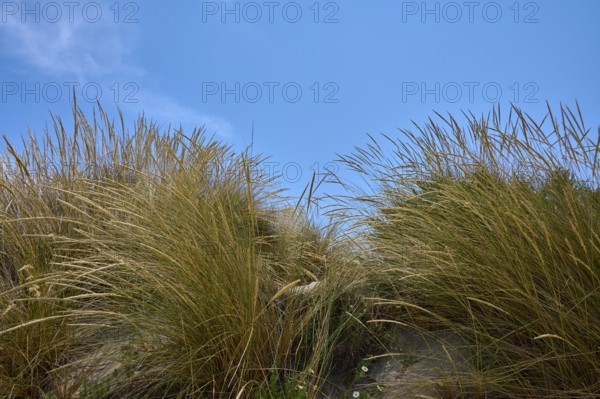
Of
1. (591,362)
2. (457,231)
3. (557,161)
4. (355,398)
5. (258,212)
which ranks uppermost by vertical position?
(258,212)

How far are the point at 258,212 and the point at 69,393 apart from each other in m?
2.73

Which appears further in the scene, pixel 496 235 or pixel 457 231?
pixel 457 231

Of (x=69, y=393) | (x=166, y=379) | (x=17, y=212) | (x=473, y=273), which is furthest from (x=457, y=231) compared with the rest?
(x=17, y=212)

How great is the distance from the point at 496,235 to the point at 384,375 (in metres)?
0.83

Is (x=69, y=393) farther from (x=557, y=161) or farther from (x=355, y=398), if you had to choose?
(x=557, y=161)

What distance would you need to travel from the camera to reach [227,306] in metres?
2.08

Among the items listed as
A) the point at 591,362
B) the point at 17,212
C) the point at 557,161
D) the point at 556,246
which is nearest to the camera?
the point at 591,362

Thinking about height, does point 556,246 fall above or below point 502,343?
above

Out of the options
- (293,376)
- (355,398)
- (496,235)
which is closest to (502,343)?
(496,235)

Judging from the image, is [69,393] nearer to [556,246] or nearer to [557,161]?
[556,246]

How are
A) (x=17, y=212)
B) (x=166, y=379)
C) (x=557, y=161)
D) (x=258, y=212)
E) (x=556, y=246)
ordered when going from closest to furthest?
(x=556, y=246)
(x=166, y=379)
(x=557, y=161)
(x=17, y=212)
(x=258, y=212)

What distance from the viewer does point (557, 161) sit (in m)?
2.39

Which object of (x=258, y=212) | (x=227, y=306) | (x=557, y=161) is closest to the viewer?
(x=227, y=306)

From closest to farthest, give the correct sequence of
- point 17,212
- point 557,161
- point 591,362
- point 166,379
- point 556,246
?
point 591,362, point 556,246, point 166,379, point 557,161, point 17,212
